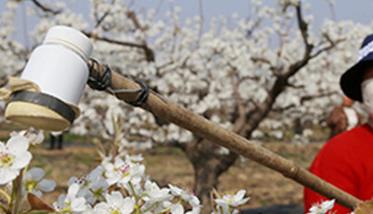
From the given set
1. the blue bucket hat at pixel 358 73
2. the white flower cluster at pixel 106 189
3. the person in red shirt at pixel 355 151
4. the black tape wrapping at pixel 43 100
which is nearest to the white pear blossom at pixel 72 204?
the white flower cluster at pixel 106 189

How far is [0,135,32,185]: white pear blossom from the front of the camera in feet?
2.47

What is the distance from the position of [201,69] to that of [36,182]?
7.83m

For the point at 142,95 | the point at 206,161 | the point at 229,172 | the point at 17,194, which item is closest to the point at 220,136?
the point at 142,95

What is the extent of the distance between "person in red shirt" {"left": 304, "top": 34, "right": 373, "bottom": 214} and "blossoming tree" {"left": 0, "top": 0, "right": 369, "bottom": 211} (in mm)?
3739

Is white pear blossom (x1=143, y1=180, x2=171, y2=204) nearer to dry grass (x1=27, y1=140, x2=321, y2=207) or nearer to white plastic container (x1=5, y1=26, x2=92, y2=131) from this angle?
white plastic container (x1=5, y1=26, x2=92, y2=131)

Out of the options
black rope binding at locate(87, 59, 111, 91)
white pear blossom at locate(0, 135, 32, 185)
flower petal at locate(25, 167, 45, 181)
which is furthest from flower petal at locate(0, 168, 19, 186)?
black rope binding at locate(87, 59, 111, 91)

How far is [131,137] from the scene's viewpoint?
309 inches

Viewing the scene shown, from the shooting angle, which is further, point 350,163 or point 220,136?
point 350,163

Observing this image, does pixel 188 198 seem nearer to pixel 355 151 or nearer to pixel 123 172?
pixel 123 172

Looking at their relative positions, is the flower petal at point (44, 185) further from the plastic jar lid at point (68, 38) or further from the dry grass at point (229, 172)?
the dry grass at point (229, 172)

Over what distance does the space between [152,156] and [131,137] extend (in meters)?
8.69

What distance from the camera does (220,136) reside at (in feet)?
3.67

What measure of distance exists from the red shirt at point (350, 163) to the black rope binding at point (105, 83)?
111 centimetres

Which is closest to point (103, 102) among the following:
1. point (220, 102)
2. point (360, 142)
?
point (220, 102)
